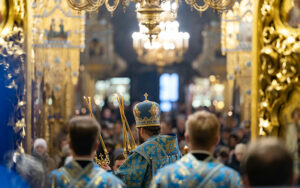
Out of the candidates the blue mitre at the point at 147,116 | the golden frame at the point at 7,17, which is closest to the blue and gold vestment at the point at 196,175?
the blue mitre at the point at 147,116

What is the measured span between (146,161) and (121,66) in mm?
18587

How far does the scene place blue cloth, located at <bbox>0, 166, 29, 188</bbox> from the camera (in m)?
7.07

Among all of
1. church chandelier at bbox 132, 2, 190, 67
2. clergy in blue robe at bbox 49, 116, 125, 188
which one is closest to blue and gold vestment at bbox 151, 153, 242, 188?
clergy in blue robe at bbox 49, 116, 125, 188

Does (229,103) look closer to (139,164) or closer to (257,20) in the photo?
(139,164)

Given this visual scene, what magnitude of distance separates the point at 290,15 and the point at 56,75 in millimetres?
7837

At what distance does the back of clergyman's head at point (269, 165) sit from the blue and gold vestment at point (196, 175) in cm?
100

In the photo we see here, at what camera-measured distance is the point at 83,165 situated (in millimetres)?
5492

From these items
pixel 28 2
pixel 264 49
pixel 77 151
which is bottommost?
pixel 77 151

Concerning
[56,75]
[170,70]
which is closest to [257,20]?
[56,75]

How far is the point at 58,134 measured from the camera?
43.2 feet

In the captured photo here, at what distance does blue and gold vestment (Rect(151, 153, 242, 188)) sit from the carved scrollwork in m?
1.48

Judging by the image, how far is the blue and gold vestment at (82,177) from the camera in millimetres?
5473

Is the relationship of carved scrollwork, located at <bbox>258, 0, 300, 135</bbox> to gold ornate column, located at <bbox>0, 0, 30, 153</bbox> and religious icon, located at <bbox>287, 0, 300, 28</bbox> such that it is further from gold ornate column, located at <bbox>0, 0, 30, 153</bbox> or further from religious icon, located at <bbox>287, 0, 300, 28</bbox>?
gold ornate column, located at <bbox>0, 0, 30, 153</bbox>

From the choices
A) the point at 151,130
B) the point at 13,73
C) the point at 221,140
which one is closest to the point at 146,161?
the point at 151,130
